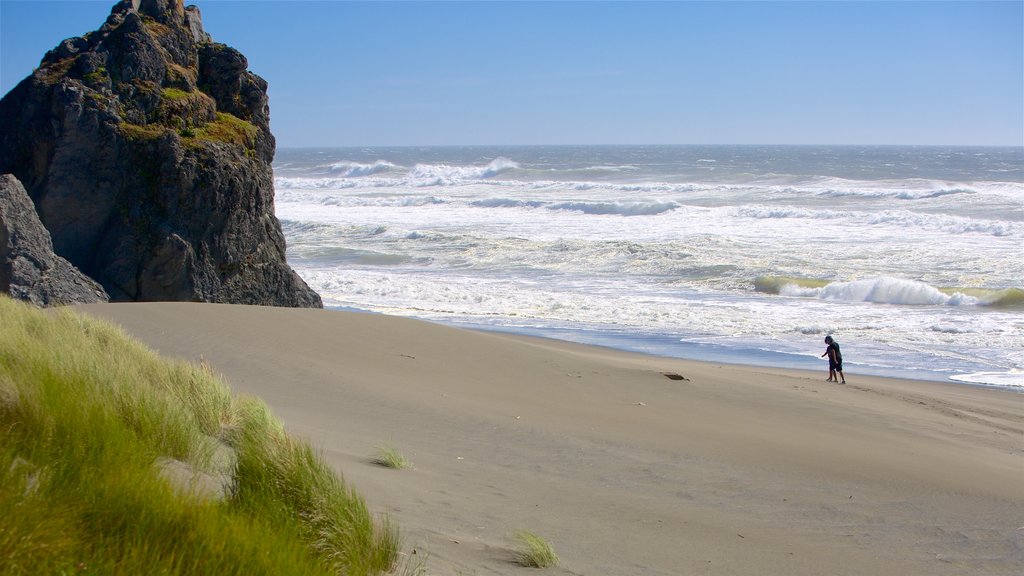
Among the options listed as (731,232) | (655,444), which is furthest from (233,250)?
(731,232)

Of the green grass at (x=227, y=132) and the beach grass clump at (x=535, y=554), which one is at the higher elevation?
the green grass at (x=227, y=132)

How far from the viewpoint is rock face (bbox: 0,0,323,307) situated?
1227cm

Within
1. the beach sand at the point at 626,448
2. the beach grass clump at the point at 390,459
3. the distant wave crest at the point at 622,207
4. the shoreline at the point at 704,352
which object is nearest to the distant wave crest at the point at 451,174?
the distant wave crest at the point at 622,207

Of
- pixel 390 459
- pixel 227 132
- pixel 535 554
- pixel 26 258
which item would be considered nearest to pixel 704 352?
pixel 227 132

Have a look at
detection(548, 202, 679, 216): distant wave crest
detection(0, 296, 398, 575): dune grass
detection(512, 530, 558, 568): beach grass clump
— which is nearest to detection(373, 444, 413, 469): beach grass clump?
detection(0, 296, 398, 575): dune grass

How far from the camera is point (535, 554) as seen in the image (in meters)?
4.16

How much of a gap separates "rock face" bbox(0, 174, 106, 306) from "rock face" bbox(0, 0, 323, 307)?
1.29 metres

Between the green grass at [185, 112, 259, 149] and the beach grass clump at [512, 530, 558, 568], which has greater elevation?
the green grass at [185, 112, 259, 149]

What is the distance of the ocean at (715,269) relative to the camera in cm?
1627

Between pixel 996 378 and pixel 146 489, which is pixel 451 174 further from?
pixel 146 489

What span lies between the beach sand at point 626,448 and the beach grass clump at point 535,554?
0.06 m

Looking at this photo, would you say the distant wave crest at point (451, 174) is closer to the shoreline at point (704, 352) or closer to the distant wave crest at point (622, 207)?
the distant wave crest at point (622, 207)

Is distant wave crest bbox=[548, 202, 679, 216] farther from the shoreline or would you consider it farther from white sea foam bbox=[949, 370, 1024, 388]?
white sea foam bbox=[949, 370, 1024, 388]

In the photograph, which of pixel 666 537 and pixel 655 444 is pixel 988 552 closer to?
pixel 666 537
